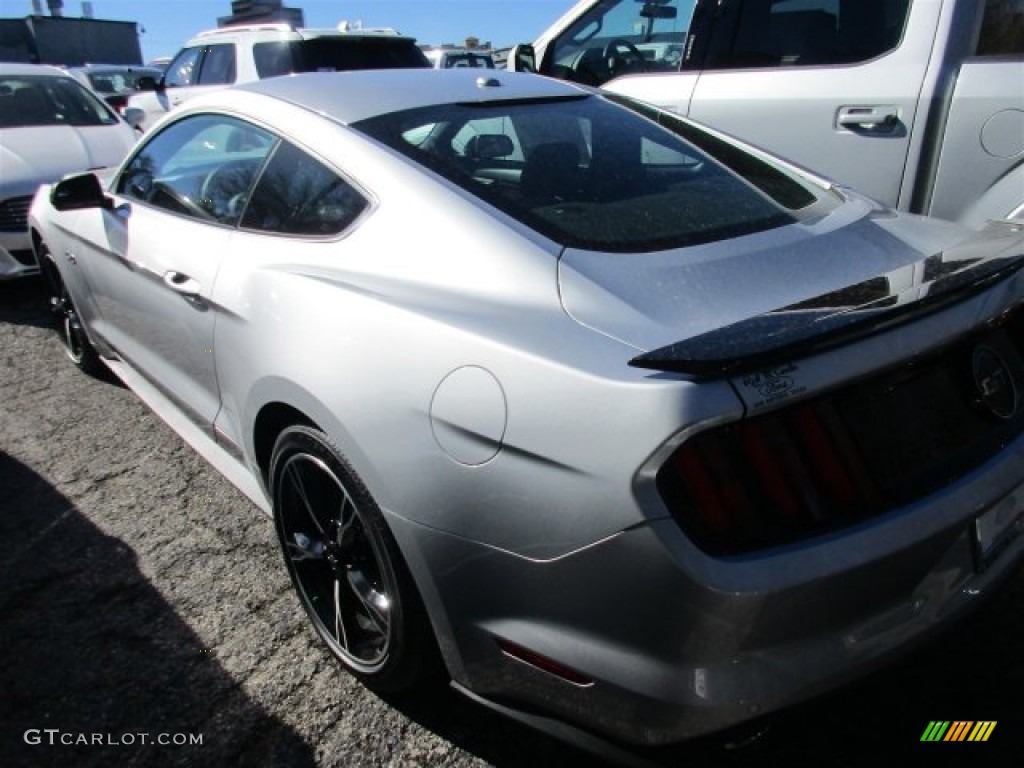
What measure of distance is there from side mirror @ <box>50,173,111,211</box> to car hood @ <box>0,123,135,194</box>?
278 cm

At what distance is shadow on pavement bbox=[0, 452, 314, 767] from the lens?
6.68 ft

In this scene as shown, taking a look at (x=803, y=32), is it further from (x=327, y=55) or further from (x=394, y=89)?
(x=327, y=55)

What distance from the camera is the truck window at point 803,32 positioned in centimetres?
362

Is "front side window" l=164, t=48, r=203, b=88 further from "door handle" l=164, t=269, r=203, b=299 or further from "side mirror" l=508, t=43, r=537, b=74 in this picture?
"door handle" l=164, t=269, r=203, b=299

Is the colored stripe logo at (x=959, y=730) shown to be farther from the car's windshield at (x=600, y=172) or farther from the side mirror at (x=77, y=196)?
the side mirror at (x=77, y=196)

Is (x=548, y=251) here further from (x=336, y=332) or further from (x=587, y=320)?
(x=336, y=332)

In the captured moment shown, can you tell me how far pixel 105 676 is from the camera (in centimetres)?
228

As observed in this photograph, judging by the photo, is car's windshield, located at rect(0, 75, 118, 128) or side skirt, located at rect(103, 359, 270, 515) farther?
car's windshield, located at rect(0, 75, 118, 128)

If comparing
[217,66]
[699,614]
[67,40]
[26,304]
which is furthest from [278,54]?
[67,40]

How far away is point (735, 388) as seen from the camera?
1.37 metres

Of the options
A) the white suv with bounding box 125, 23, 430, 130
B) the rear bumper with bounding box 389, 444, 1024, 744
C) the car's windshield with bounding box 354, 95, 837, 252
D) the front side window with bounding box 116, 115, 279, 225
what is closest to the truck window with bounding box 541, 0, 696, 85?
the car's windshield with bounding box 354, 95, 837, 252

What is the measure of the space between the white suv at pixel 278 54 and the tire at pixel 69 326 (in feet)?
12.7

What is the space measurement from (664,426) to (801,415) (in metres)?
0.29

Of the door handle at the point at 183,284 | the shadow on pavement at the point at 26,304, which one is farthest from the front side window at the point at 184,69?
the door handle at the point at 183,284
